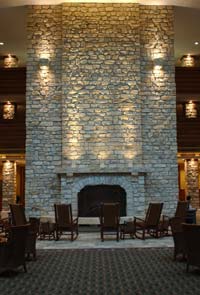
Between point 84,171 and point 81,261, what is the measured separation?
483 cm

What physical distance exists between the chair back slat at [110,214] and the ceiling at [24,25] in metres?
6.64

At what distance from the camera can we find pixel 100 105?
39.4ft

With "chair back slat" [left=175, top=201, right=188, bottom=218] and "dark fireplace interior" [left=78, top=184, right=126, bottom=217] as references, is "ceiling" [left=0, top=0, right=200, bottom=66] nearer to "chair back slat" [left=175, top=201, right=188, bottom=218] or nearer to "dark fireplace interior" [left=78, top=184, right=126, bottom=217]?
"dark fireplace interior" [left=78, top=184, right=126, bottom=217]

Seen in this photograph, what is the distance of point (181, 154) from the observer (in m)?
19.0

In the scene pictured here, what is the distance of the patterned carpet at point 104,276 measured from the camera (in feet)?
16.3

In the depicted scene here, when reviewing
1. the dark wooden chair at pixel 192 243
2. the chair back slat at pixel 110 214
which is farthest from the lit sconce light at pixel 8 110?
the dark wooden chair at pixel 192 243

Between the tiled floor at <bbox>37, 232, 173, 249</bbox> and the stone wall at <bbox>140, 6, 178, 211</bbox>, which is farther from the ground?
the stone wall at <bbox>140, 6, 178, 211</bbox>

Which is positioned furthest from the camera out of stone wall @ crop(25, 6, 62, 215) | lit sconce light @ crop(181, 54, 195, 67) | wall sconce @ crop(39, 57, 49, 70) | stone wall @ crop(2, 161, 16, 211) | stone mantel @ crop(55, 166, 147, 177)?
stone wall @ crop(2, 161, 16, 211)

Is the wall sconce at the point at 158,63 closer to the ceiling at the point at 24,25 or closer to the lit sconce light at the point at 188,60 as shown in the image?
the ceiling at the point at 24,25

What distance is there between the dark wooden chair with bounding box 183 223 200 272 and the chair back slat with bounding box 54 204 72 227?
4.11 metres

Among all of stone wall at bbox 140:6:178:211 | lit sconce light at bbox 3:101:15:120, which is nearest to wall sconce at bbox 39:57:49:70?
stone wall at bbox 140:6:178:211

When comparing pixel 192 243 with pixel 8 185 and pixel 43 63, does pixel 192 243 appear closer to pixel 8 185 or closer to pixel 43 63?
pixel 43 63

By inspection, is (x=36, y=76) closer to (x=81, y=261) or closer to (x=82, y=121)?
(x=82, y=121)

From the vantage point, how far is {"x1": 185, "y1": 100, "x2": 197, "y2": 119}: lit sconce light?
18078mm
